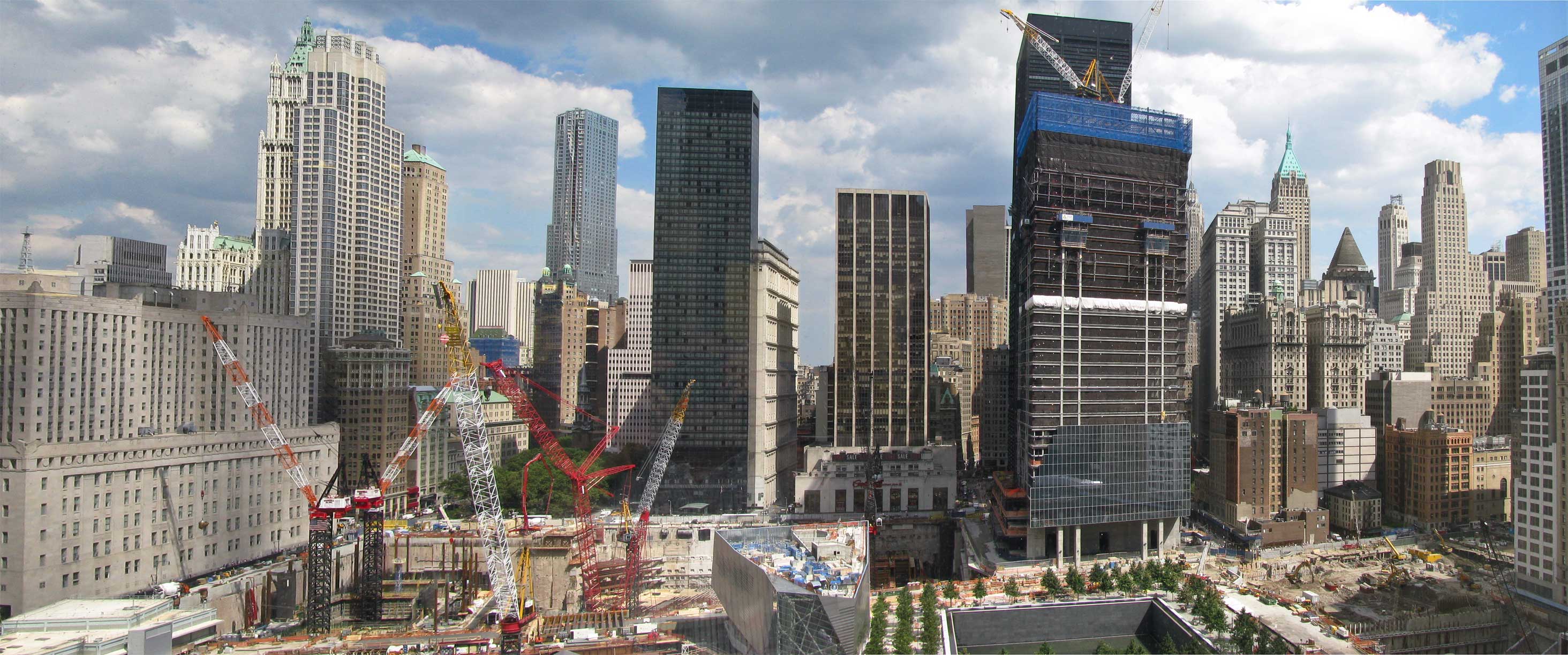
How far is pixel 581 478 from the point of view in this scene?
70188mm

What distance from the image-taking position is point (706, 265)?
97125 mm

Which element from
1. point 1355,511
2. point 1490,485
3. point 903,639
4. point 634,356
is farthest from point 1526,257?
point 903,639

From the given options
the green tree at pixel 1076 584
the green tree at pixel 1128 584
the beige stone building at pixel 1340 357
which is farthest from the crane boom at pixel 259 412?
the beige stone building at pixel 1340 357

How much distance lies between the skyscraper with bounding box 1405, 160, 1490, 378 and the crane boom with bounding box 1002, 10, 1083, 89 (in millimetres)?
74117

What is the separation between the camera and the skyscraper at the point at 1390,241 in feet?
500

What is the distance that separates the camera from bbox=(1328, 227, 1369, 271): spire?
132 meters

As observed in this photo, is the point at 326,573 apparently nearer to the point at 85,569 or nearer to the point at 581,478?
the point at 85,569

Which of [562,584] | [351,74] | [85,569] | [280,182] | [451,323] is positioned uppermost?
[351,74]

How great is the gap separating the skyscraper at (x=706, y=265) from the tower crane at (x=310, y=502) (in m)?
37.2

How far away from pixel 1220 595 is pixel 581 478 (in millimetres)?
45586

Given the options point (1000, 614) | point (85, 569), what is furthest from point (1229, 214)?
point (85, 569)

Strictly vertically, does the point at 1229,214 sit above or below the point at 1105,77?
below

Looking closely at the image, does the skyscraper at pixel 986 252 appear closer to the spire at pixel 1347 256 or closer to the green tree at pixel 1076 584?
the spire at pixel 1347 256

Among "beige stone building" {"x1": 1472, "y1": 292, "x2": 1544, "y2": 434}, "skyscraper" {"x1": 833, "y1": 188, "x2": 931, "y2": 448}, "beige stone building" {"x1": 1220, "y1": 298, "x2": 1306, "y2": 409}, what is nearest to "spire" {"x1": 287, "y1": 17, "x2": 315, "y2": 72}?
"skyscraper" {"x1": 833, "y1": 188, "x2": 931, "y2": 448}
